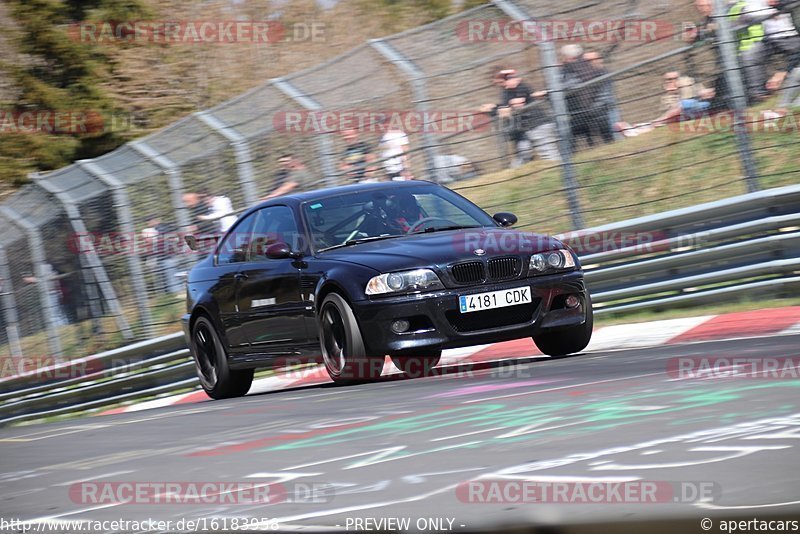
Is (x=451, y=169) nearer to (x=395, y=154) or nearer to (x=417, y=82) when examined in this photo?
(x=395, y=154)

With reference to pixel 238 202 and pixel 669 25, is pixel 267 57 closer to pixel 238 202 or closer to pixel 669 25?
pixel 238 202

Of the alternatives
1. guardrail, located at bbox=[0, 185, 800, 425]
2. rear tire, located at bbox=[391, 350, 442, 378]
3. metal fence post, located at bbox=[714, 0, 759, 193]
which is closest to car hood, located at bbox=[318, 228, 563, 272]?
rear tire, located at bbox=[391, 350, 442, 378]

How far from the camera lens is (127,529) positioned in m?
4.18

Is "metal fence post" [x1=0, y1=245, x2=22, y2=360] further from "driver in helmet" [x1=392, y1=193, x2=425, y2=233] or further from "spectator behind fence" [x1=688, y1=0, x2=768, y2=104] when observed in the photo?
"spectator behind fence" [x1=688, y1=0, x2=768, y2=104]

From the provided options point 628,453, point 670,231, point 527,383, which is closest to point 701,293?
point 670,231

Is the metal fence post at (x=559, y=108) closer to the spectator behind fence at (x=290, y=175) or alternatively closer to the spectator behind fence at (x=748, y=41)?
the spectator behind fence at (x=748, y=41)

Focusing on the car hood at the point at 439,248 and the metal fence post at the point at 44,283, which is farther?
the metal fence post at the point at 44,283

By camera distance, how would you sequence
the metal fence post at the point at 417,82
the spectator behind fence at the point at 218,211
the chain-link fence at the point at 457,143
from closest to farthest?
the chain-link fence at the point at 457,143 < the metal fence post at the point at 417,82 < the spectator behind fence at the point at 218,211

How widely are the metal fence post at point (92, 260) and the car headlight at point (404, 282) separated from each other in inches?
292

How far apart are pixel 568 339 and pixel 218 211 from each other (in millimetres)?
6372

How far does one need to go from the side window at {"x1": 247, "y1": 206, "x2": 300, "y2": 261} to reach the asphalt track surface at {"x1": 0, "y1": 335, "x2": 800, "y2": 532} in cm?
177

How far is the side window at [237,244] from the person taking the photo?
10277 mm

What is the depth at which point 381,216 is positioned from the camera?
371 inches

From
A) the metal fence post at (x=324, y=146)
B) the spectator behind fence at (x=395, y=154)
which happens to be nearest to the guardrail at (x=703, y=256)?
the spectator behind fence at (x=395, y=154)
